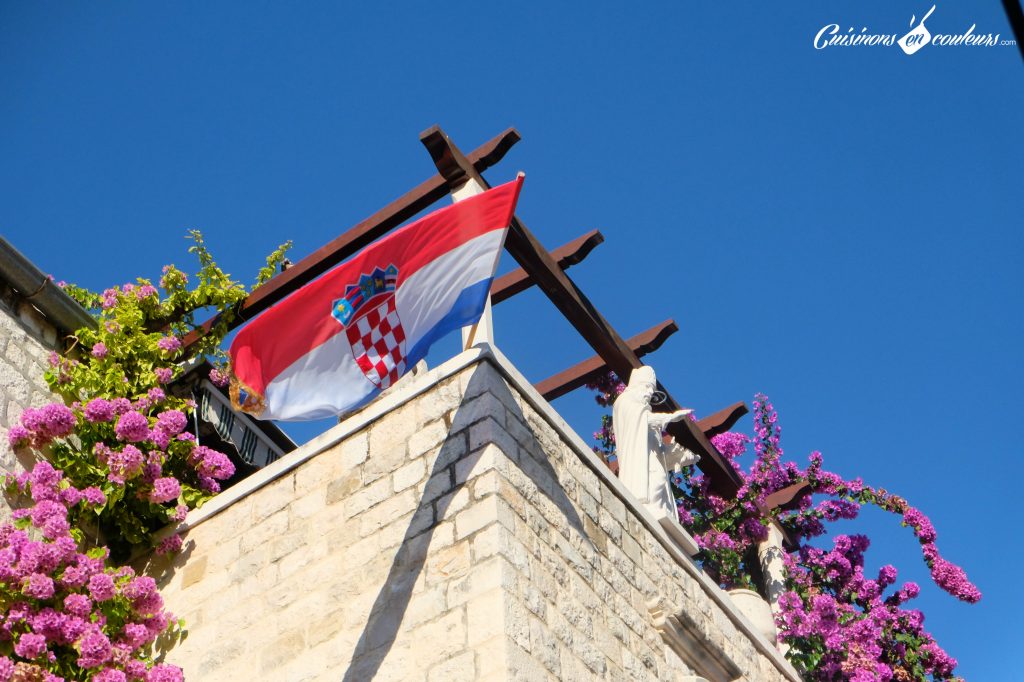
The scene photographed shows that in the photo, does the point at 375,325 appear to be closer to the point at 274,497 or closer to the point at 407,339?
the point at 407,339

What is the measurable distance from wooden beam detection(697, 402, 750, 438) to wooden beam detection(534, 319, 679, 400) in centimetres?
133

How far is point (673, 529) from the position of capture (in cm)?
828

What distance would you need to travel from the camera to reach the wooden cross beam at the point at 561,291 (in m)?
8.19

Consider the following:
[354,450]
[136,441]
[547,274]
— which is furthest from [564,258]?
[136,441]

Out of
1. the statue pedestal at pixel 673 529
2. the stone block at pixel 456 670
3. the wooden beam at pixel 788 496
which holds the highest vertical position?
the wooden beam at pixel 788 496

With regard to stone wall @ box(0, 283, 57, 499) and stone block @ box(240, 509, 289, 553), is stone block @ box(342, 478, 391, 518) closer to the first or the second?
stone block @ box(240, 509, 289, 553)

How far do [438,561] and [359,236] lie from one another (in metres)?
2.90

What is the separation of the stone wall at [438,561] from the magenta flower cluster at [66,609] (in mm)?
245

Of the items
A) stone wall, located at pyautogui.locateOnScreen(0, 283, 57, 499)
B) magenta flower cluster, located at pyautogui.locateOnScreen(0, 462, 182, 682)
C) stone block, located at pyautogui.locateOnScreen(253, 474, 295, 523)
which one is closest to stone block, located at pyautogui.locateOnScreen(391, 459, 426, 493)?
stone block, located at pyautogui.locateOnScreen(253, 474, 295, 523)

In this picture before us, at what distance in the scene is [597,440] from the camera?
10680 mm

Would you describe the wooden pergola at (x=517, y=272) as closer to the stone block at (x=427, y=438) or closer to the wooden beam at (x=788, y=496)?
the wooden beam at (x=788, y=496)

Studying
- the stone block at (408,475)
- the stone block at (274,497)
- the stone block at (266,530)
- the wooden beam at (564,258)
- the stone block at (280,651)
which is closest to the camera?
the stone block at (280,651)

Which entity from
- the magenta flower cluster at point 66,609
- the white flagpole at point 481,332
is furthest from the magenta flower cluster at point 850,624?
the magenta flower cluster at point 66,609

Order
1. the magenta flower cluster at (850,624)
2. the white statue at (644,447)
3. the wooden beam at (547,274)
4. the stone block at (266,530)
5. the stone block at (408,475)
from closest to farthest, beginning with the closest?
the stone block at (408,475), the stone block at (266,530), the wooden beam at (547,274), the white statue at (644,447), the magenta flower cluster at (850,624)
